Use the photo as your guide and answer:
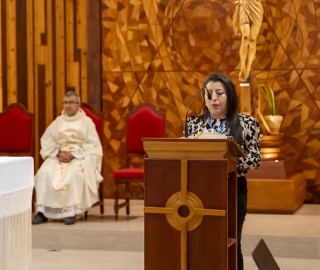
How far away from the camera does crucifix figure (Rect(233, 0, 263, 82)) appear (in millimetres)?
7297

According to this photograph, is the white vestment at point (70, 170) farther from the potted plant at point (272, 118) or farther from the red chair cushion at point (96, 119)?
the potted plant at point (272, 118)

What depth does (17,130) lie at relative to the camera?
23.3 feet

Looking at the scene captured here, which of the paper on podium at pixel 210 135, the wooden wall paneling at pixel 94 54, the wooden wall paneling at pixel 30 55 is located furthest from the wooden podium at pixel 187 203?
the wooden wall paneling at pixel 94 54

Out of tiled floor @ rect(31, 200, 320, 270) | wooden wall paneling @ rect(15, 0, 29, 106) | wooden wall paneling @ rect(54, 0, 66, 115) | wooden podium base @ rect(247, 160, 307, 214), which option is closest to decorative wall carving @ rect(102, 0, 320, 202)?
wooden wall paneling @ rect(54, 0, 66, 115)

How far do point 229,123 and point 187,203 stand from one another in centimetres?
57

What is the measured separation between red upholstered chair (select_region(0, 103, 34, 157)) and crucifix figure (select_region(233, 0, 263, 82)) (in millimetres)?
2284

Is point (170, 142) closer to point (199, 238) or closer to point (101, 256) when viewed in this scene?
point (199, 238)

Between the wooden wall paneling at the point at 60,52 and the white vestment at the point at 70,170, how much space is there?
1241 mm

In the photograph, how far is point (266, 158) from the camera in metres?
7.30

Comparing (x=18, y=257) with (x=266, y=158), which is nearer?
(x=18, y=257)

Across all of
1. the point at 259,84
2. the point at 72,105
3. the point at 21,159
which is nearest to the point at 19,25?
the point at 72,105

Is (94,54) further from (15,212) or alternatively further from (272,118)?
(15,212)

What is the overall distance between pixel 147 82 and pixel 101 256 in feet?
9.51

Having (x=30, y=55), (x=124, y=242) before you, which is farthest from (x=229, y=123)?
(x=30, y=55)
